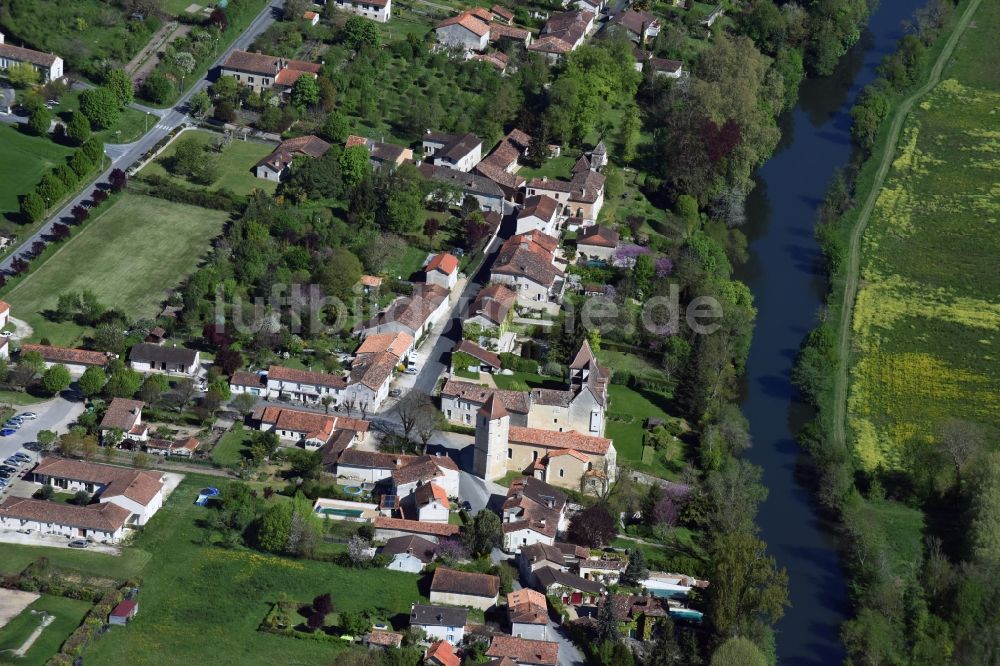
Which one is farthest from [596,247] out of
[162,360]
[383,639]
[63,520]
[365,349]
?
[63,520]

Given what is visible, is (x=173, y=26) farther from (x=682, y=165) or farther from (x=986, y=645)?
(x=986, y=645)

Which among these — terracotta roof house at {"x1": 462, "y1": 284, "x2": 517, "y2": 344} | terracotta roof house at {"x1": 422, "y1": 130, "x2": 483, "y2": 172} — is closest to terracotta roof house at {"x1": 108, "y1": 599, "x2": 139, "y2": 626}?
terracotta roof house at {"x1": 462, "y1": 284, "x2": 517, "y2": 344}

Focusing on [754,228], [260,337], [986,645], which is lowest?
[986,645]

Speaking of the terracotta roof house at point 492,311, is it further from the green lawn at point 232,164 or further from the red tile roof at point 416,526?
the green lawn at point 232,164

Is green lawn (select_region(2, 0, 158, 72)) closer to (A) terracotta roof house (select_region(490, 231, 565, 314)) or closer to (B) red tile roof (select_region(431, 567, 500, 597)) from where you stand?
(A) terracotta roof house (select_region(490, 231, 565, 314))

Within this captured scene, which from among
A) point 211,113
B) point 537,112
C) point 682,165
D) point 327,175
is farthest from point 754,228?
point 211,113

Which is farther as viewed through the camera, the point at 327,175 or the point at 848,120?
the point at 848,120

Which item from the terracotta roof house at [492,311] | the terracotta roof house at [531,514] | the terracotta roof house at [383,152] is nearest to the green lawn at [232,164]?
the terracotta roof house at [383,152]
